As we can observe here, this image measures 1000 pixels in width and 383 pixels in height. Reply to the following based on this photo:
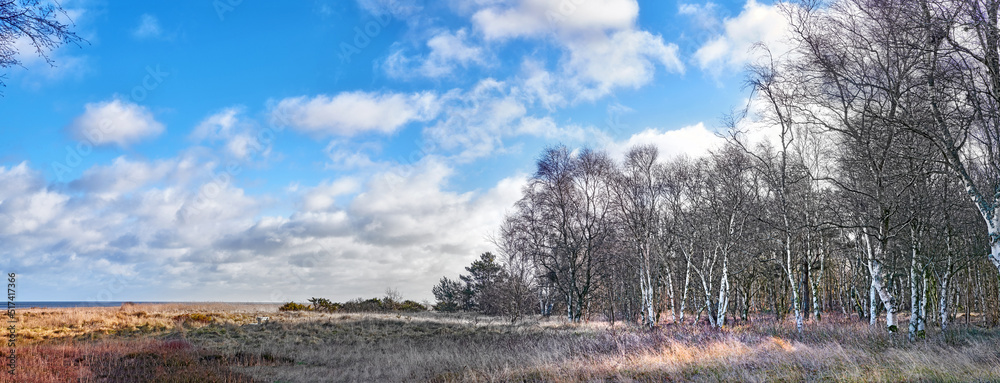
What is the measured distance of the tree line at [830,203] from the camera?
Answer: 29.4 ft

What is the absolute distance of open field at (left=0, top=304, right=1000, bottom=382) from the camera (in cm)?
890

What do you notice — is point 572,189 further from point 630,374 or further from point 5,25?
point 5,25

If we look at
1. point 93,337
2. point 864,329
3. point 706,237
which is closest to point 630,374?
point 864,329

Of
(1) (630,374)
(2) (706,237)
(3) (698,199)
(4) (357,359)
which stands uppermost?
Result: (3) (698,199)

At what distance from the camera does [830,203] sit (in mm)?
18250

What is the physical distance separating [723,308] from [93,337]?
25.5m

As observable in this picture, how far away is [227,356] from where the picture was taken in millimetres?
15992

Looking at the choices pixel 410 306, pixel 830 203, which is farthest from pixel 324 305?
pixel 830 203

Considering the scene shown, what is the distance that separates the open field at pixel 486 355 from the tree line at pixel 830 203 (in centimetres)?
196

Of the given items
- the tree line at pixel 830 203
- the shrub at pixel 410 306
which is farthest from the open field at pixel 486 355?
the shrub at pixel 410 306

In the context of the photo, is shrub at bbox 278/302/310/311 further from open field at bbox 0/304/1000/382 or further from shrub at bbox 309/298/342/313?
open field at bbox 0/304/1000/382

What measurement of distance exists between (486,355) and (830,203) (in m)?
13.8

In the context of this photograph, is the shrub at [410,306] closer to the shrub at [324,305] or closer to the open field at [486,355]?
the shrub at [324,305]

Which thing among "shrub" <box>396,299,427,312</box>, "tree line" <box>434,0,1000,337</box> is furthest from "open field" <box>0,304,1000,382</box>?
"shrub" <box>396,299,427,312</box>
